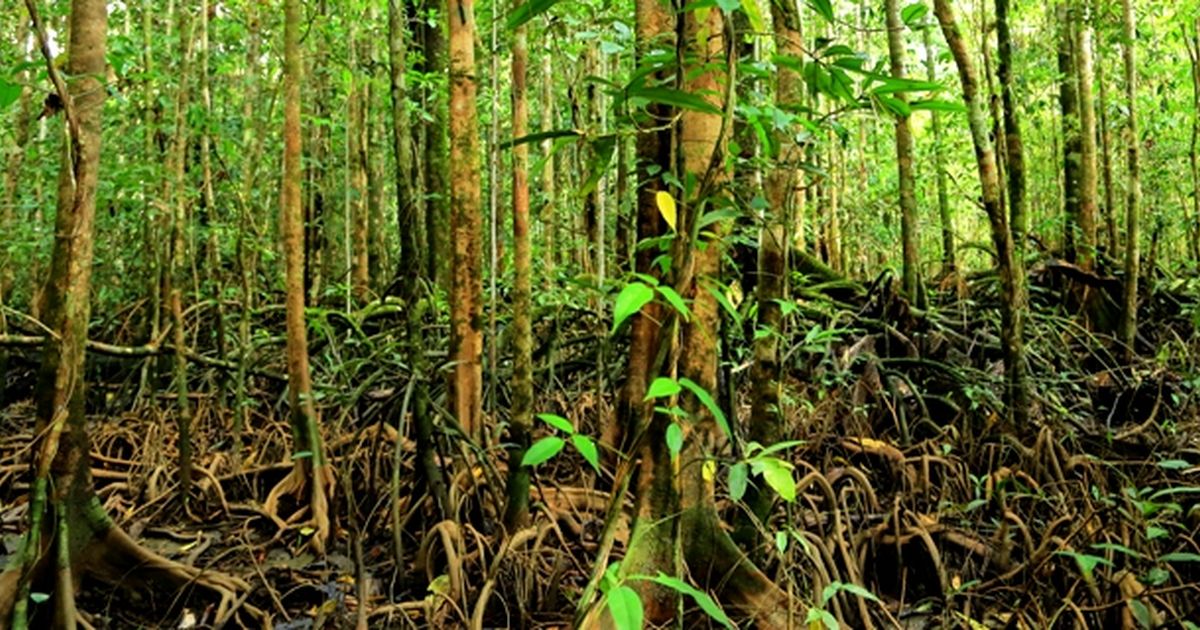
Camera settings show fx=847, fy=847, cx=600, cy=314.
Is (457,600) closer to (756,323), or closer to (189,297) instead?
(756,323)

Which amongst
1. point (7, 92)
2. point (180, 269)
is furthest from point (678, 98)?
point (180, 269)

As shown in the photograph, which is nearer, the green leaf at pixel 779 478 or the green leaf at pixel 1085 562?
the green leaf at pixel 779 478

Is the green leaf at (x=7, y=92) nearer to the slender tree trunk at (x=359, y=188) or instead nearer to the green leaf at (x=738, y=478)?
the green leaf at (x=738, y=478)

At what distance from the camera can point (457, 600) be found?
9.66 ft

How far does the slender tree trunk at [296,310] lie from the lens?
376 cm

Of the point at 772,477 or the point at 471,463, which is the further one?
the point at 471,463

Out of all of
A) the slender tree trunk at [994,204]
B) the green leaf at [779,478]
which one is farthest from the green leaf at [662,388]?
the slender tree trunk at [994,204]

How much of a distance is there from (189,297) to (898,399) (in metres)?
5.17

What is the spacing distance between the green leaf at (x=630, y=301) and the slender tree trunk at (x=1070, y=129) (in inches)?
230

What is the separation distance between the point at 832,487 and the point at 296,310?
2.53 metres

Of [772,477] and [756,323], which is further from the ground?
[756,323]

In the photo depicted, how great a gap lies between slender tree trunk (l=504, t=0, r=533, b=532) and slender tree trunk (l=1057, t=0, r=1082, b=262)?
4565 mm

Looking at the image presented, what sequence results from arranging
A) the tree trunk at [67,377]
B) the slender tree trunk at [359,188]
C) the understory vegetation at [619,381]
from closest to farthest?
the understory vegetation at [619,381], the tree trunk at [67,377], the slender tree trunk at [359,188]

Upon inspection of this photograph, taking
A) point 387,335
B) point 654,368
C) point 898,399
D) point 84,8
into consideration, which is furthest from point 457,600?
point 387,335
